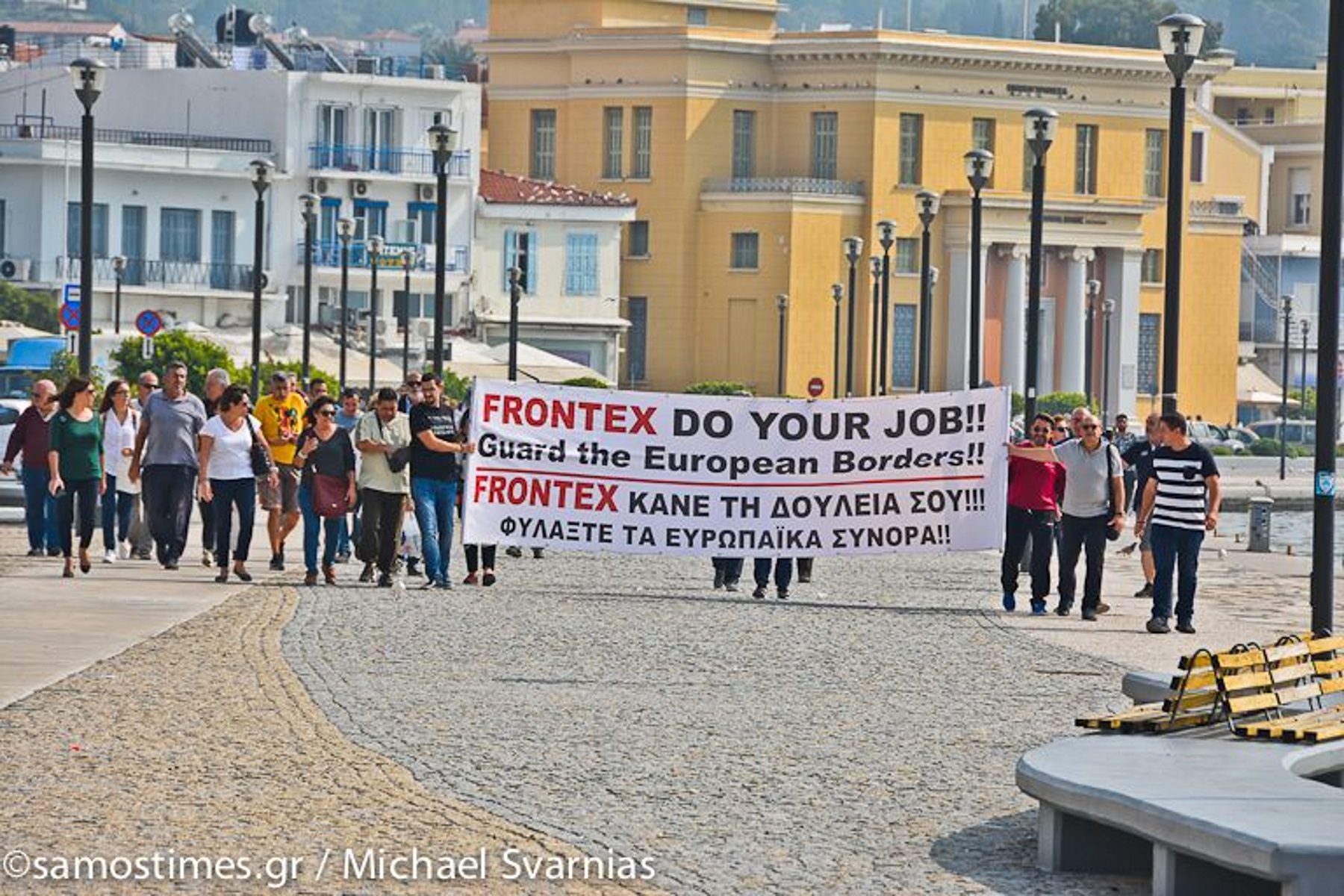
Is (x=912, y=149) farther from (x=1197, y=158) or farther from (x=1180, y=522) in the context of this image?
(x=1180, y=522)

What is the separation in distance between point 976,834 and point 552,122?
98.4 meters

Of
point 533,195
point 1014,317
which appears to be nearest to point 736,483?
point 533,195

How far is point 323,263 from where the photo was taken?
302ft

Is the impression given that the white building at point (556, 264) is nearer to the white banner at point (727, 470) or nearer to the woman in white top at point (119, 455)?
the woman in white top at point (119, 455)

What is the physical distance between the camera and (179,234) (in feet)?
303

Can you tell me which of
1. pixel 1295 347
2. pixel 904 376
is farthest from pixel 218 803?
pixel 1295 347

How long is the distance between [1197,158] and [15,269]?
54.2 metres

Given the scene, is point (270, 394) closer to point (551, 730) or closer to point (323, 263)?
point (551, 730)

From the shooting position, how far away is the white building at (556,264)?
9862cm

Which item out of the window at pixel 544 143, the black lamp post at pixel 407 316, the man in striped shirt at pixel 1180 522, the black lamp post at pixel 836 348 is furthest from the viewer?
the window at pixel 544 143

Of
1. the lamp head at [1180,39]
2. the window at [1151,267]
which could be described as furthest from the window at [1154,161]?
the lamp head at [1180,39]

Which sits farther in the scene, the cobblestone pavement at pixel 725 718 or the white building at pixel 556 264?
the white building at pixel 556 264

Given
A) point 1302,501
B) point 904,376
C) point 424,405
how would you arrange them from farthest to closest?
point 904,376 → point 1302,501 → point 424,405

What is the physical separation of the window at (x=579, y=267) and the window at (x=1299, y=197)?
5275cm
